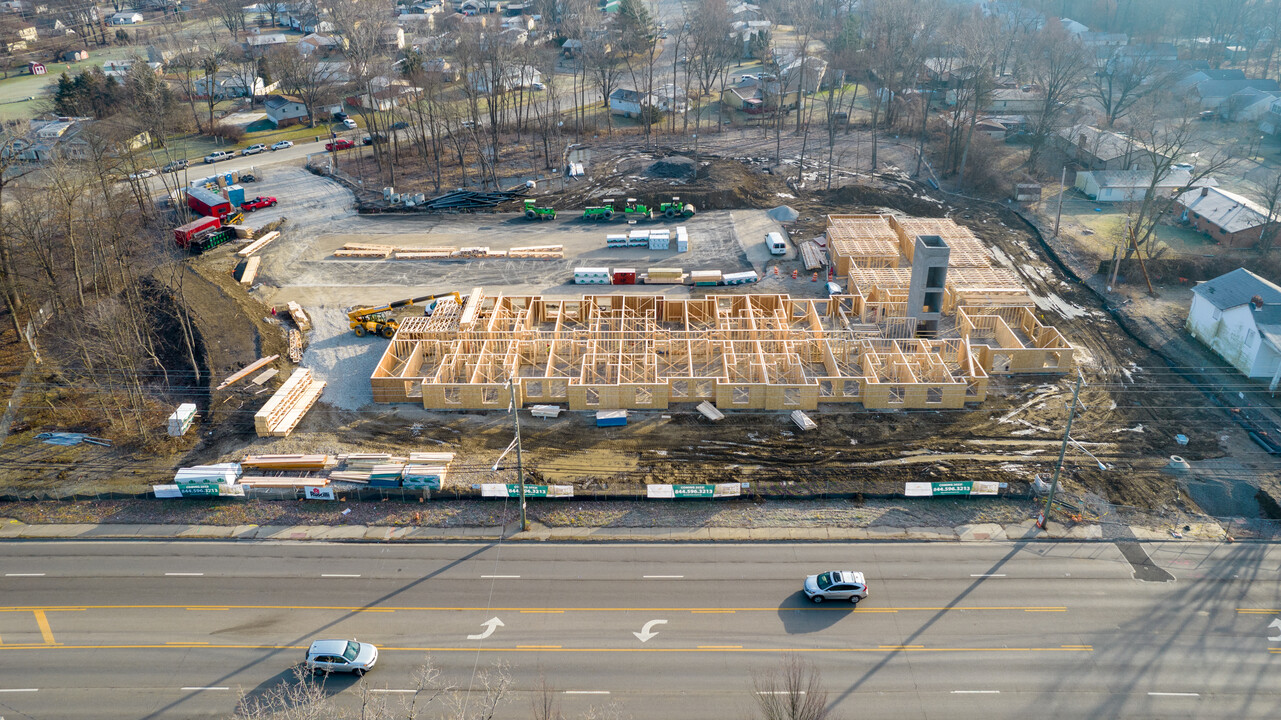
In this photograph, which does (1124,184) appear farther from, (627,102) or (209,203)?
(209,203)

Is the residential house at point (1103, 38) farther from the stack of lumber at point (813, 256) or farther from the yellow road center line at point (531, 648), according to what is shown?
the yellow road center line at point (531, 648)

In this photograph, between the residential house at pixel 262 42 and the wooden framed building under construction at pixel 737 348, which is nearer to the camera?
the wooden framed building under construction at pixel 737 348

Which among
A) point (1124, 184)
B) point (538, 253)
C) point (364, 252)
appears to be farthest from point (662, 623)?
point (1124, 184)

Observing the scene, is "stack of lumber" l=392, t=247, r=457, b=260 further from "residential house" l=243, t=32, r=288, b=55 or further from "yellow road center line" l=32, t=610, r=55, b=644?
"residential house" l=243, t=32, r=288, b=55

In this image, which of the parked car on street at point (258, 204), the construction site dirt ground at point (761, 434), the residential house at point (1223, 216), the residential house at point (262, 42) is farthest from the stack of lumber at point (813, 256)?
the residential house at point (262, 42)

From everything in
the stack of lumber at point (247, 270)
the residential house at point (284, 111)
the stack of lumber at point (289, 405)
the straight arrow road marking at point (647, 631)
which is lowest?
the straight arrow road marking at point (647, 631)

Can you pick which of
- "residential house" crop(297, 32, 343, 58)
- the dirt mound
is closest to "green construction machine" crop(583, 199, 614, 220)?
the dirt mound
